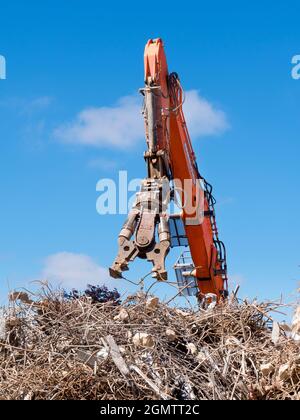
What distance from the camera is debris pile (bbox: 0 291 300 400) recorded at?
314 cm

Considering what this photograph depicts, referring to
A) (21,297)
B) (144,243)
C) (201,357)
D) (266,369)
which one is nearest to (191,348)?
(201,357)

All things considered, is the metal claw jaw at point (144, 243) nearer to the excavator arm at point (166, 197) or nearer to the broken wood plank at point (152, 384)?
the excavator arm at point (166, 197)

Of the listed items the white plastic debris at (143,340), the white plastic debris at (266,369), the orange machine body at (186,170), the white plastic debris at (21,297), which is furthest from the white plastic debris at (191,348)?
the orange machine body at (186,170)

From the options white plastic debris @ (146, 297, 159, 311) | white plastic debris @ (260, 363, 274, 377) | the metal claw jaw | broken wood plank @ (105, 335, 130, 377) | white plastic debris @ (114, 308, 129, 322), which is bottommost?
white plastic debris @ (260, 363, 274, 377)

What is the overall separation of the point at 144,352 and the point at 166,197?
4630 mm

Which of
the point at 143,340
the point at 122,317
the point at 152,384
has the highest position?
the point at 122,317

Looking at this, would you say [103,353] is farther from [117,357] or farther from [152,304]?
[152,304]

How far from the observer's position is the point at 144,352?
3330mm

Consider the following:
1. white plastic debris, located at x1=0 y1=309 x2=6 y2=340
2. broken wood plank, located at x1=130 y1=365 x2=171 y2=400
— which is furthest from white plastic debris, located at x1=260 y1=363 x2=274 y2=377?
white plastic debris, located at x1=0 y1=309 x2=6 y2=340

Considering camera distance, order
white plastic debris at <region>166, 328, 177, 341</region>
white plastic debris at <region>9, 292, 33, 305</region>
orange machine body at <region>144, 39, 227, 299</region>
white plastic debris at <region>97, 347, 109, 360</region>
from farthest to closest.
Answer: orange machine body at <region>144, 39, 227, 299</region> < white plastic debris at <region>9, 292, 33, 305</region> < white plastic debris at <region>166, 328, 177, 341</region> < white plastic debris at <region>97, 347, 109, 360</region>

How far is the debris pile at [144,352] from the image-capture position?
314 centimetres

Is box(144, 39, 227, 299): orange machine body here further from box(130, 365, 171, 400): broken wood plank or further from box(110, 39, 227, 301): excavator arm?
box(130, 365, 171, 400): broken wood plank
